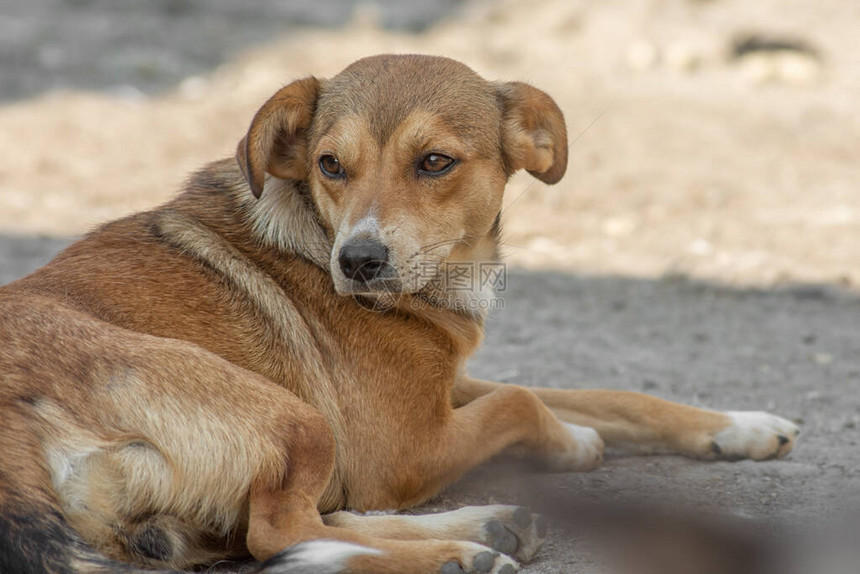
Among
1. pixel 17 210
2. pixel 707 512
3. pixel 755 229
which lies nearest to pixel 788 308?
pixel 755 229

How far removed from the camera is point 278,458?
338 cm

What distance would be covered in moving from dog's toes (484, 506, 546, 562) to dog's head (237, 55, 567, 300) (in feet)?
3.00

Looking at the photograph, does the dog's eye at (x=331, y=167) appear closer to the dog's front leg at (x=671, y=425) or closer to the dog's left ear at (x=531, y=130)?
the dog's left ear at (x=531, y=130)

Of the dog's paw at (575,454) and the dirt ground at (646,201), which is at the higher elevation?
the dirt ground at (646,201)

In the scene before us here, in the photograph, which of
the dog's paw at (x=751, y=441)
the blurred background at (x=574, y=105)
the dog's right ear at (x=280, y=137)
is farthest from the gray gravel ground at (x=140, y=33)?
the dog's paw at (x=751, y=441)

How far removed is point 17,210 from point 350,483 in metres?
5.83

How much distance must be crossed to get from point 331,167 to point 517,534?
1569 mm

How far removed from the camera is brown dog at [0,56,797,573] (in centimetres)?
316

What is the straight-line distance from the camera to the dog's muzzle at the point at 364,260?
12.1 ft

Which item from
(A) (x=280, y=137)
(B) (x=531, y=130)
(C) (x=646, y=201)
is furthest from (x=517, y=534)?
(C) (x=646, y=201)

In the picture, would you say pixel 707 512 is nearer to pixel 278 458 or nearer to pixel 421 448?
pixel 421 448

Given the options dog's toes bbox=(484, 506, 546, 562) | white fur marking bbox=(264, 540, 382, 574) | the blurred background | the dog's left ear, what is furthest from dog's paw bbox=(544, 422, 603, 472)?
the blurred background

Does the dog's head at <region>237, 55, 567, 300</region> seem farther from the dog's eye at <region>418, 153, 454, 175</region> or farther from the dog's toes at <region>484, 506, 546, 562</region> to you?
the dog's toes at <region>484, 506, 546, 562</region>

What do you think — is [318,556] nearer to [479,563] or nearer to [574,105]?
[479,563]
